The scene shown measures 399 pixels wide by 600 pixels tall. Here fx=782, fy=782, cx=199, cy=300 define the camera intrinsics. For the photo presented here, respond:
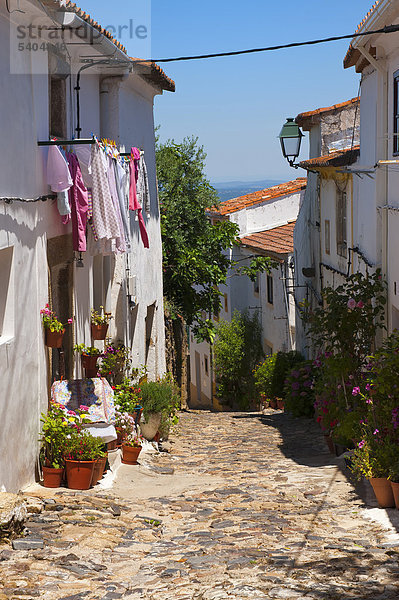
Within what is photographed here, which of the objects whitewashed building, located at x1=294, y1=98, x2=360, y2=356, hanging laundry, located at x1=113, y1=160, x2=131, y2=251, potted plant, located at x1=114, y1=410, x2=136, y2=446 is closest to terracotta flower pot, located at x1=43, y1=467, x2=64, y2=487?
potted plant, located at x1=114, y1=410, x2=136, y2=446

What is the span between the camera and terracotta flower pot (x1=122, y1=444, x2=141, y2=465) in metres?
11.5

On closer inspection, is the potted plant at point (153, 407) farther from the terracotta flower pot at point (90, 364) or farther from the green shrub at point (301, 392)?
the green shrub at point (301, 392)

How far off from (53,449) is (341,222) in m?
9.49

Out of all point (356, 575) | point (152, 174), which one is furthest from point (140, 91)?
point (356, 575)

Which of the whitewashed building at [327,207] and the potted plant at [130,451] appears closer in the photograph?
the potted plant at [130,451]

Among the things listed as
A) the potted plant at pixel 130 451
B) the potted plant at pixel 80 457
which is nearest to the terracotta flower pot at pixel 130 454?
the potted plant at pixel 130 451

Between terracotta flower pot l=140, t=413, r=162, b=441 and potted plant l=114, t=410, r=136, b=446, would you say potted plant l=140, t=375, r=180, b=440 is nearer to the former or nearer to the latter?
terracotta flower pot l=140, t=413, r=162, b=441

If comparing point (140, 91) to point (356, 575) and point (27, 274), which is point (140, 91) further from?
point (356, 575)

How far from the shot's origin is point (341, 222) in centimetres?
1664

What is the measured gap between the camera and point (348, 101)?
19.2m

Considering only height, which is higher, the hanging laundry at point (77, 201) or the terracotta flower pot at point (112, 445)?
the hanging laundry at point (77, 201)

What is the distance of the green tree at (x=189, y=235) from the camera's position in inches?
794

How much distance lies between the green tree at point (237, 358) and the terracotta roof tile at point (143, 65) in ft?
38.5

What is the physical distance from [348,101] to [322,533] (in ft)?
45.9
